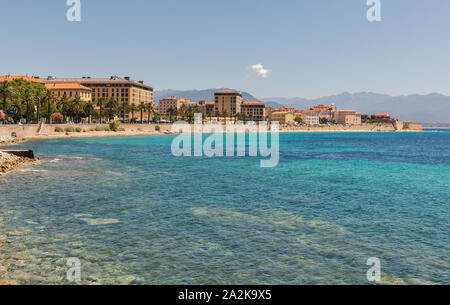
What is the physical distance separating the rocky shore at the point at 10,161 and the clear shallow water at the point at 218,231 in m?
5.44

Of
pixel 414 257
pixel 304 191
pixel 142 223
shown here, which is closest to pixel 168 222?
pixel 142 223

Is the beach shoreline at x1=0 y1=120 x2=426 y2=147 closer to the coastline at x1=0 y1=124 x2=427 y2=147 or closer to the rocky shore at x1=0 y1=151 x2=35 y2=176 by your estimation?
the coastline at x1=0 y1=124 x2=427 y2=147

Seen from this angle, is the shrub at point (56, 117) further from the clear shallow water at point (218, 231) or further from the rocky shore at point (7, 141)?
the clear shallow water at point (218, 231)

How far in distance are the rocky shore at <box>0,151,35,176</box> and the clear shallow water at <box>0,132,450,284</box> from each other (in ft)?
17.9

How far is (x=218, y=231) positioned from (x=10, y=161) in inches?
1486

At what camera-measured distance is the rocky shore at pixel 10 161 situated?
43300 mm

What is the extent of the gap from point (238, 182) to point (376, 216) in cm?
1738

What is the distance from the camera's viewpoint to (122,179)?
131 feet

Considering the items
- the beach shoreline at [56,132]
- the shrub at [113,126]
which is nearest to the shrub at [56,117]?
the beach shoreline at [56,132]

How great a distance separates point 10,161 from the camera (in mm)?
47688

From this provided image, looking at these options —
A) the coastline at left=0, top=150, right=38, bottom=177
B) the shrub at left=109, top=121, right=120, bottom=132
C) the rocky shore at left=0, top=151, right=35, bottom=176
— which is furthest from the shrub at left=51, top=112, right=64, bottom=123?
the rocky shore at left=0, top=151, right=35, bottom=176

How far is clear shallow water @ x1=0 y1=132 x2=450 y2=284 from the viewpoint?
1514cm

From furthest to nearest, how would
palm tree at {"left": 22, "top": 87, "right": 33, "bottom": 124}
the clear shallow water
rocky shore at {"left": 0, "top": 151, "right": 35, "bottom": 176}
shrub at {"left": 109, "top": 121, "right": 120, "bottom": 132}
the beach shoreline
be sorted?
shrub at {"left": 109, "top": 121, "right": 120, "bottom": 132} < palm tree at {"left": 22, "top": 87, "right": 33, "bottom": 124} < the beach shoreline < rocky shore at {"left": 0, "top": 151, "right": 35, "bottom": 176} < the clear shallow water

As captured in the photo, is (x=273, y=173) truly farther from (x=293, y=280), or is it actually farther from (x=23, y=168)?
(x=293, y=280)
